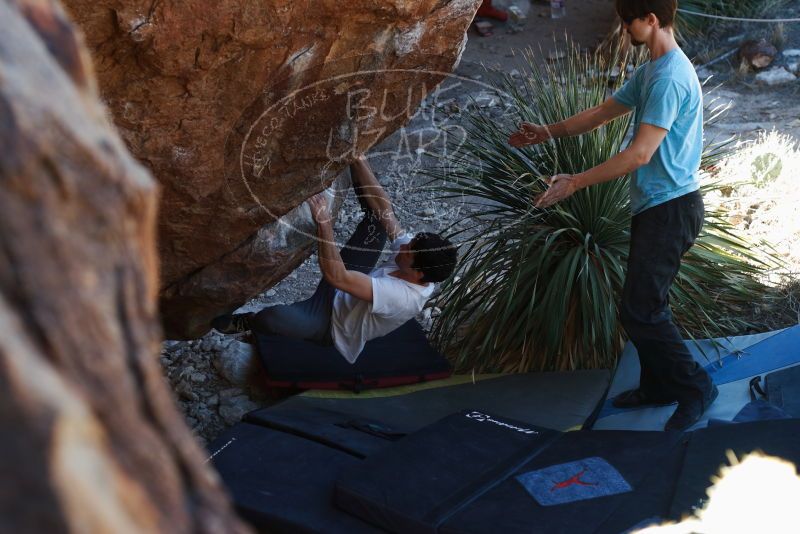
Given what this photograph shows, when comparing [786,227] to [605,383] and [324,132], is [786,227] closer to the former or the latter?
[605,383]

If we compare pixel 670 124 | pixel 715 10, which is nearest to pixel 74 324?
pixel 670 124

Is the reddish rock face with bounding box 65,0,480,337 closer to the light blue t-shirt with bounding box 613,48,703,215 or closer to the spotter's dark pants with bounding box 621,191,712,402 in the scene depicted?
the light blue t-shirt with bounding box 613,48,703,215

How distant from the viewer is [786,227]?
16.8 ft

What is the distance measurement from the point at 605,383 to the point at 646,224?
2.74ft

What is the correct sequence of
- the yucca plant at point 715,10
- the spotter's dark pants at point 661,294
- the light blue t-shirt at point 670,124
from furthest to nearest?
the yucca plant at point 715,10 → the spotter's dark pants at point 661,294 → the light blue t-shirt at point 670,124

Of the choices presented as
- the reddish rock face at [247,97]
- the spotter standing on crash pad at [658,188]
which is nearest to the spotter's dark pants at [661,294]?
the spotter standing on crash pad at [658,188]

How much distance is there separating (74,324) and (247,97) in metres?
2.29

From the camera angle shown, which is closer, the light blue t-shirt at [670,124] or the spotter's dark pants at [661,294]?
the light blue t-shirt at [670,124]

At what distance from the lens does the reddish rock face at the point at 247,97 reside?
2604mm

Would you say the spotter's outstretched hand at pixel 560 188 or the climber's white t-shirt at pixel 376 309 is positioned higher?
the spotter's outstretched hand at pixel 560 188

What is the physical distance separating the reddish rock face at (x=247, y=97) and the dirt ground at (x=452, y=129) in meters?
0.67

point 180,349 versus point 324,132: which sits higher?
point 324,132

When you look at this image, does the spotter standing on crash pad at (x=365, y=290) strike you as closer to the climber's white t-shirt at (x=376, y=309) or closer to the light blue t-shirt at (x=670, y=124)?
the climber's white t-shirt at (x=376, y=309)

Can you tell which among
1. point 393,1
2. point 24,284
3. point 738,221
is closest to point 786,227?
point 738,221
